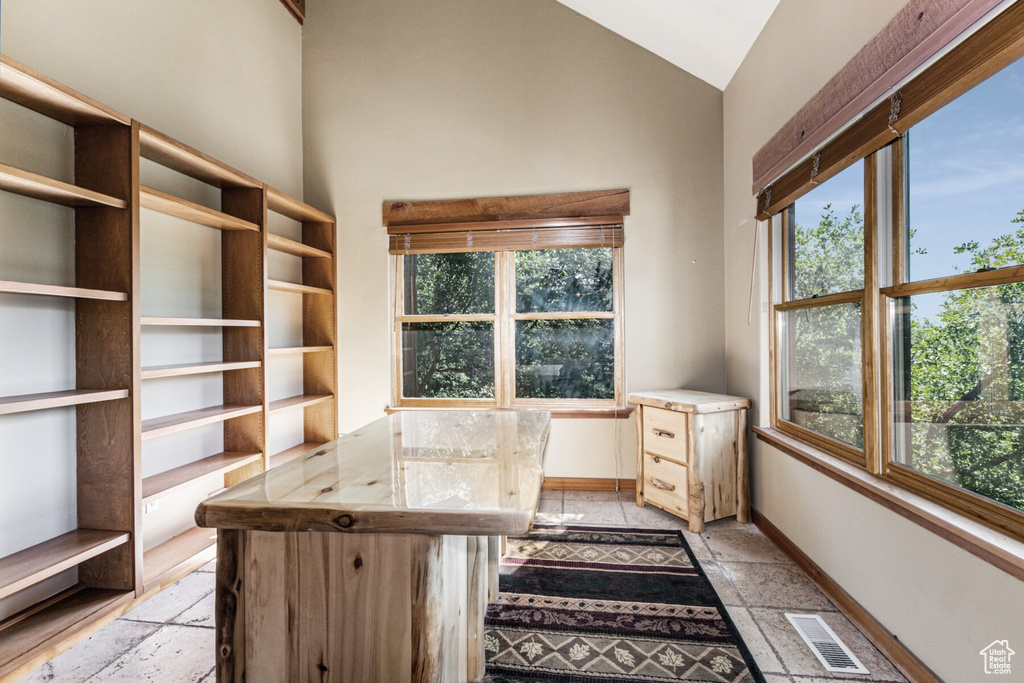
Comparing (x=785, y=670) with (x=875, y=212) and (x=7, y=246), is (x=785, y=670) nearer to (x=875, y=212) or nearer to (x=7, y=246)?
(x=875, y=212)

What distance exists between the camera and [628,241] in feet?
11.0

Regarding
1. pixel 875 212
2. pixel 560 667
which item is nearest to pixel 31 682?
pixel 560 667

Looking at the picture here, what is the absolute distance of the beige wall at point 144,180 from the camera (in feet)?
5.82

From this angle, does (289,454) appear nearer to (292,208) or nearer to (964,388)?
(292,208)

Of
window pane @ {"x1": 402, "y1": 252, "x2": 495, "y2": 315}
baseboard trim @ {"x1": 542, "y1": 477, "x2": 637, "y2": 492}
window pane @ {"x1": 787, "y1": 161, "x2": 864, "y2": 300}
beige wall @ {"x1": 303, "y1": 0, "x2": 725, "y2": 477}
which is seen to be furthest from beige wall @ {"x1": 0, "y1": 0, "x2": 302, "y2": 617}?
window pane @ {"x1": 787, "y1": 161, "x2": 864, "y2": 300}

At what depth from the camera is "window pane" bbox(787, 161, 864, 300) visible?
1.95 m

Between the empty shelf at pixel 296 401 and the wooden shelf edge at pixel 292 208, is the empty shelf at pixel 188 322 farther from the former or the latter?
the wooden shelf edge at pixel 292 208

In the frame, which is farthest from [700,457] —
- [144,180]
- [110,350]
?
[144,180]

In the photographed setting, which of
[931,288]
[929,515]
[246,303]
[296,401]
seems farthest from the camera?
[296,401]

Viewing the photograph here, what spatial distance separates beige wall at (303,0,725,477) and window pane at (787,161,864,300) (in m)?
0.85

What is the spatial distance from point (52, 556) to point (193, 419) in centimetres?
75

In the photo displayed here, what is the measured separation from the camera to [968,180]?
1.42 metres

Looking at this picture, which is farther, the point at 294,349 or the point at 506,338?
the point at 506,338

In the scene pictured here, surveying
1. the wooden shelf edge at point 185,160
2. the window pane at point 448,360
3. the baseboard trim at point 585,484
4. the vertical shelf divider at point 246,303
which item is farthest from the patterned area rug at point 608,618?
the wooden shelf edge at point 185,160
